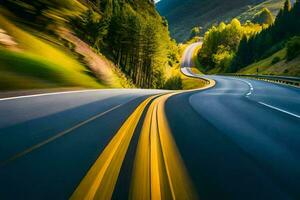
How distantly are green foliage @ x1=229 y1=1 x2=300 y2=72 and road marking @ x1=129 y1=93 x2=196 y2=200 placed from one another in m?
87.0

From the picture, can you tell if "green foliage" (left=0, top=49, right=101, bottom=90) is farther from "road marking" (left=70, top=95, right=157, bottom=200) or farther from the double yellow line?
the double yellow line

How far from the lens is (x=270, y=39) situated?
94.3 metres

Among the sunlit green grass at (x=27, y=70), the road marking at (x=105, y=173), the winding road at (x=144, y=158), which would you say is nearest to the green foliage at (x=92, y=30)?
the sunlit green grass at (x=27, y=70)

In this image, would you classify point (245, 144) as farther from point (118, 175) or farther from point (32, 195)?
point (32, 195)

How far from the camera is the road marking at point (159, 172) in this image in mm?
3525

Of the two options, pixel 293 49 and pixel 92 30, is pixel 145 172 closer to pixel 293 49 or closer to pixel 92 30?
pixel 92 30

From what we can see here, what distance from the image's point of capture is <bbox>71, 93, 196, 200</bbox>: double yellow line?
11.5 feet

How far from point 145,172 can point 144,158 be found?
65 cm

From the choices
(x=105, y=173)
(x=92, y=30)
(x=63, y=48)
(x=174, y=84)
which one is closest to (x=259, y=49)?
(x=174, y=84)

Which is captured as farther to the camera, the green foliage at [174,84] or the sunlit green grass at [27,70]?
the green foliage at [174,84]

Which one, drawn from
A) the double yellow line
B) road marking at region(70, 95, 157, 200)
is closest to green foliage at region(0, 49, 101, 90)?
road marking at region(70, 95, 157, 200)

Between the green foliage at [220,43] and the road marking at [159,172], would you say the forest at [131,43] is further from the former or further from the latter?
the green foliage at [220,43]

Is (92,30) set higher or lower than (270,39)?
lower

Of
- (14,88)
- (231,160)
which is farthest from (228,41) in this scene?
(231,160)
